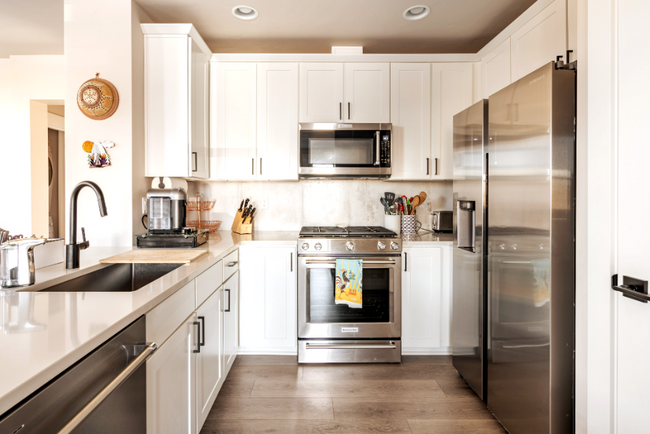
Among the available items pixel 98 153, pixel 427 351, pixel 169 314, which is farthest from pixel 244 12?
pixel 427 351

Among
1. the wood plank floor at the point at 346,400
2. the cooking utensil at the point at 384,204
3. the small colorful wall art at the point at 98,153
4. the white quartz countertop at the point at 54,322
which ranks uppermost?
the small colorful wall art at the point at 98,153

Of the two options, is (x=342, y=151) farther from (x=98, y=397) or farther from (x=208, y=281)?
(x=98, y=397)

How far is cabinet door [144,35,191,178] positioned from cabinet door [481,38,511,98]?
2215 millimetres

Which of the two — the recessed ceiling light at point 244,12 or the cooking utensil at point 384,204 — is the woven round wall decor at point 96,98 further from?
the cooking utensil at point 384,204

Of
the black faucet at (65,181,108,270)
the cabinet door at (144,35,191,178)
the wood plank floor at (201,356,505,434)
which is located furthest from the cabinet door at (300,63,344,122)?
the wood plank floor at (201,356,505,434)

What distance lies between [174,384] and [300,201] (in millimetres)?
2102

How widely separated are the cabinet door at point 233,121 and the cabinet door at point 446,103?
1.51 metres

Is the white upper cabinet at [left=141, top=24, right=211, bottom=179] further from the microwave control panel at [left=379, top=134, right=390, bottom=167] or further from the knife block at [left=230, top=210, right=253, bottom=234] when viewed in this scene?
the microwave control panel at [left=379, top=134, right=390, bottom=167]

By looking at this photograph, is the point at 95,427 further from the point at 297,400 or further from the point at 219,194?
the point at 219,194

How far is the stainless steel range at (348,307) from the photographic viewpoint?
8.42 feet

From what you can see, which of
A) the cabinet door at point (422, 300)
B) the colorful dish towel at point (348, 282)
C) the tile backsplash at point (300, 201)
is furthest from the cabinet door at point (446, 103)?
the colorful dish towel at point (348, 282)

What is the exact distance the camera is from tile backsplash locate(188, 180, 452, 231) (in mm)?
3240
